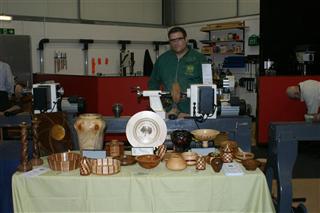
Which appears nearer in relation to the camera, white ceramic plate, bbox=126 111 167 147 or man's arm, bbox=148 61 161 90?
white ceramic plate, bbox=126 111 167 147

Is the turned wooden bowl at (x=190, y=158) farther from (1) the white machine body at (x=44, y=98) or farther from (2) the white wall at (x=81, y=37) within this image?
(2) the white wall at (x=81, y=37)

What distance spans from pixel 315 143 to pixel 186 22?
4503 mm

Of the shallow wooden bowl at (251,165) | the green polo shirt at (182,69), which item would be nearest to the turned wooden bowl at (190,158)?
the shallow wooden bowl at (251,165)

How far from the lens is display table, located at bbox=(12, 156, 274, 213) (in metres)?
1.92

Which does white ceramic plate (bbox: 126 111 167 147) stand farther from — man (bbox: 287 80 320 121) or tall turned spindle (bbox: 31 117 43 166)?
man (bbox: 287 80 320 121)

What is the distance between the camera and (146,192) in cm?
192

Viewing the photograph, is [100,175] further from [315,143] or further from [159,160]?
[315,143]

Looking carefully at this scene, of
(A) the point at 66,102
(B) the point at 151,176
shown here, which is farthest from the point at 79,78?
(B) the point at 151,176

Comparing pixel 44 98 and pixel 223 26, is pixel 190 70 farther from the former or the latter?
pixel 223 26

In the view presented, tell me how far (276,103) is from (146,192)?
3.94 metres

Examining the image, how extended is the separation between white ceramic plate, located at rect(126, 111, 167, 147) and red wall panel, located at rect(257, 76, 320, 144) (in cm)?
349

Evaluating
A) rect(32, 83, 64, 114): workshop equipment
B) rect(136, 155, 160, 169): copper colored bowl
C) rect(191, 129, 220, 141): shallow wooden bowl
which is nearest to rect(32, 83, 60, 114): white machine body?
rect(32, 83, 64, 114): workshop equipment

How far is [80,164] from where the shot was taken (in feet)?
6.54

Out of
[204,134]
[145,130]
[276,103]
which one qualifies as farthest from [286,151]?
[276,103]
